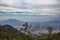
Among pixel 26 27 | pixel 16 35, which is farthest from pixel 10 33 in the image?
pixel 26 27

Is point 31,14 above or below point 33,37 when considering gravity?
above

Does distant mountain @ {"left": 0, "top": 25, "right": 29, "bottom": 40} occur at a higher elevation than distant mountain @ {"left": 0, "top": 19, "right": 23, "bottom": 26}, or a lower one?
lower

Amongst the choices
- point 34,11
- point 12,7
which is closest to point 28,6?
point 34,11

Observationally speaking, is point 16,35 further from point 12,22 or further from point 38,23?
point 38,23

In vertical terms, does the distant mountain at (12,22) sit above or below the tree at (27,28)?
above

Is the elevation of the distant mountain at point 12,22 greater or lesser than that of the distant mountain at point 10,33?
greater

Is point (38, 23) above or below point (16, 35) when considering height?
above

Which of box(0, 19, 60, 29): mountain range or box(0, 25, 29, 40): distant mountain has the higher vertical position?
box(0, 19, 60, 29): mountain range

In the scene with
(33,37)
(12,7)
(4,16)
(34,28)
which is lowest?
(33,37)

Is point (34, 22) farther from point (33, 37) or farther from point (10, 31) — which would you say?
point (10, 31)

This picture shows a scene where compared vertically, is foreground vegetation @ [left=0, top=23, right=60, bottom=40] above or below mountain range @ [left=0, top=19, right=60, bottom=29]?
below
